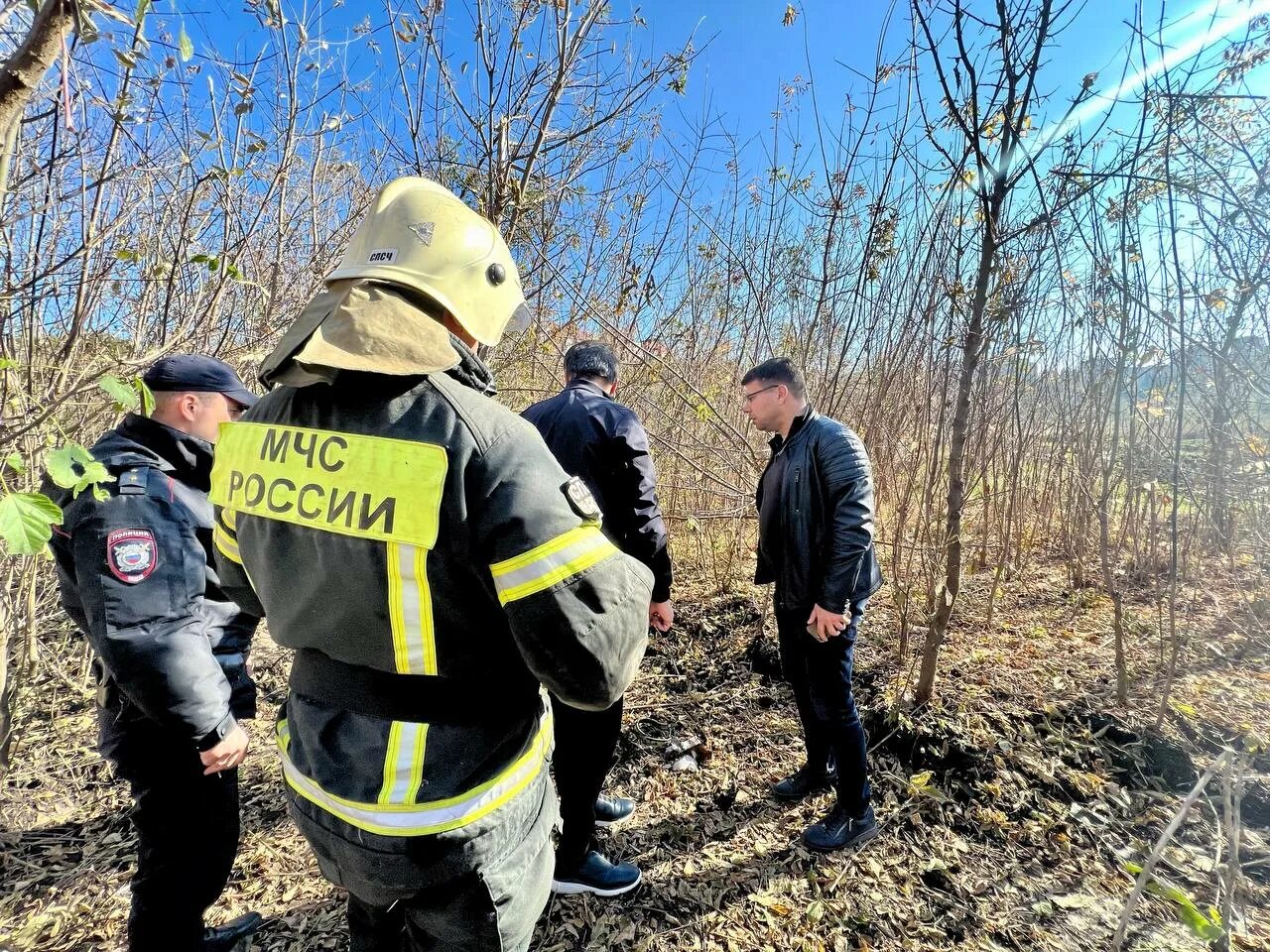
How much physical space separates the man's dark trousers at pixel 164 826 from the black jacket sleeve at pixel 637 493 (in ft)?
5.28

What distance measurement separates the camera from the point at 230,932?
1996mm

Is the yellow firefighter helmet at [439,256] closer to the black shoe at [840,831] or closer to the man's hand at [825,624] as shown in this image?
the man's hand at [825,624]

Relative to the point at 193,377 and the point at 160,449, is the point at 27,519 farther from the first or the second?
the point at 193,377

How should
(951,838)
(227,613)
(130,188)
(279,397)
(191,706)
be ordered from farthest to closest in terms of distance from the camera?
(130,188) → (951,838) → (227,613) → (191,706) → (279,397)

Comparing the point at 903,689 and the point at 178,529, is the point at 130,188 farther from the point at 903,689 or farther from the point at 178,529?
the point at 903,689

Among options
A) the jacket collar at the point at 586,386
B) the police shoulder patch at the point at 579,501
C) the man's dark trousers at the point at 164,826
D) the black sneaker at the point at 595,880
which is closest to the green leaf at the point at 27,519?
the police shoulder patch at the point at 579,501

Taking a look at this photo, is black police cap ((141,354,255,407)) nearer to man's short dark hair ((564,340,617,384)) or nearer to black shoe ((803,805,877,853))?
man's short dark hair ((564,340,617,384))

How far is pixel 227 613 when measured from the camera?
175 centimetres

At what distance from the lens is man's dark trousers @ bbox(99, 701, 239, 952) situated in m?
1.66

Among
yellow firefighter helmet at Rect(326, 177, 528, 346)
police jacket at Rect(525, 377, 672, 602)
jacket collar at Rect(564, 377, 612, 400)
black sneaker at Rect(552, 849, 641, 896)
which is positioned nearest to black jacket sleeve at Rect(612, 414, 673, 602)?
police jacket at Rect(525, 377, 672, 602)

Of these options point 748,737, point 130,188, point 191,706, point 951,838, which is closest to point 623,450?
point 191,706

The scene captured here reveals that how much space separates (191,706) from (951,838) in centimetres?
297

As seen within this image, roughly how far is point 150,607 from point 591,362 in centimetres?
171

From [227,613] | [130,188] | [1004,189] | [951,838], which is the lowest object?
[951,838]
